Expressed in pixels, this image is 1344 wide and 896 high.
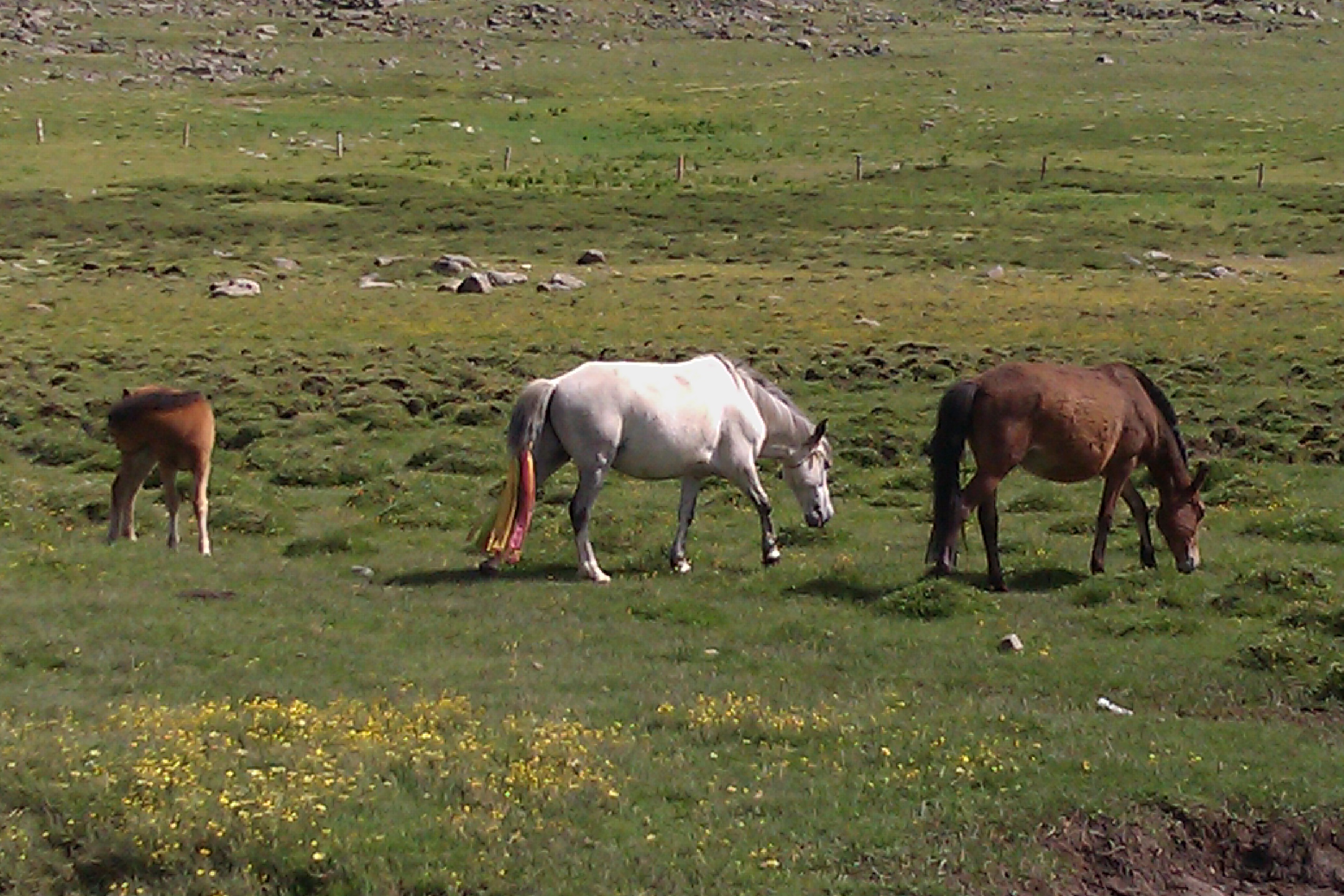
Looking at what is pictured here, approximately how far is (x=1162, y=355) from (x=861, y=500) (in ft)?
45.0

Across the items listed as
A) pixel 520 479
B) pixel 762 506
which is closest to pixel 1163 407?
pixel 762 506

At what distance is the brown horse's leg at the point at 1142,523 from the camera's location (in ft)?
59.2

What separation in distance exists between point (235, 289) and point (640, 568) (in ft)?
90.4

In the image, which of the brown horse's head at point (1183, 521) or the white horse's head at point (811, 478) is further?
the white horse's head at point (811, 478)

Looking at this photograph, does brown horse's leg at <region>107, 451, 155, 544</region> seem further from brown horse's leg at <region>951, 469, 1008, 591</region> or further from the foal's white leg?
brown horse's leg at <region>951, 469, 1008, 591</region>

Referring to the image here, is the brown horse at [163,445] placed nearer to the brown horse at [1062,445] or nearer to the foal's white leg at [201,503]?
the foal's white leg at [201,503]

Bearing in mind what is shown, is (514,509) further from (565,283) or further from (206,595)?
(565,283)

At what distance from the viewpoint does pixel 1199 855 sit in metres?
10.3

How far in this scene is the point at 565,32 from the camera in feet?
396

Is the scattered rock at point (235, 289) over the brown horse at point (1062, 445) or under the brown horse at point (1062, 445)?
under

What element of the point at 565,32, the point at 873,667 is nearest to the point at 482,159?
the point at 565,32

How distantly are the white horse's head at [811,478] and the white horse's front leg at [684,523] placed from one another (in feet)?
4.77

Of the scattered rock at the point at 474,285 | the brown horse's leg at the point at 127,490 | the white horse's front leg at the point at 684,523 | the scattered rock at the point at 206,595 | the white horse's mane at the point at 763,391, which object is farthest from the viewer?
the scattered rock at the point at 474,285

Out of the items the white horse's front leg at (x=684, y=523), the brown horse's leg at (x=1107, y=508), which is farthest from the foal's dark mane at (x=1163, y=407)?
the white horse's front leg at (x=684, y=523)
